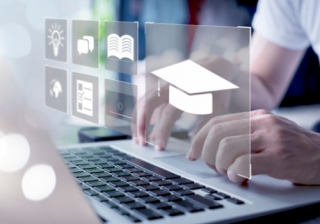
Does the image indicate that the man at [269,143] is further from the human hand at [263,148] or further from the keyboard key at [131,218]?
the keyboard key at [131,218]

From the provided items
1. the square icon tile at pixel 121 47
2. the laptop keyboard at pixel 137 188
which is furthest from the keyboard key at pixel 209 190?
the square icon tile at pixel 121 47

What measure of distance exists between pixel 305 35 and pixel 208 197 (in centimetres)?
48

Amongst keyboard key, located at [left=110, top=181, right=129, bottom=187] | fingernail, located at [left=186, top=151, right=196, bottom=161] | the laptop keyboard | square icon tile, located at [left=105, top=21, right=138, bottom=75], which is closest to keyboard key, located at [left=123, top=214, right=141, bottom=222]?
the laptop keyboard

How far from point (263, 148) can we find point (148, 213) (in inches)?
7.1

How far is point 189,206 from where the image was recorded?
0.39 metres

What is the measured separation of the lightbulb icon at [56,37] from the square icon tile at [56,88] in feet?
0.12

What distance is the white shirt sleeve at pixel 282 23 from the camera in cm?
76

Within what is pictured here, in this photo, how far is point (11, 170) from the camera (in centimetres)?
36

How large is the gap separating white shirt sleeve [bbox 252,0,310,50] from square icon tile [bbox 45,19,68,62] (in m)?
0.36

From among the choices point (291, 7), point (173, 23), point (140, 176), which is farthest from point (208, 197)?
point (291, 7)

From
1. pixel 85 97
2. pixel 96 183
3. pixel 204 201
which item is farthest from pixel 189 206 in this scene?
pixel 85 97

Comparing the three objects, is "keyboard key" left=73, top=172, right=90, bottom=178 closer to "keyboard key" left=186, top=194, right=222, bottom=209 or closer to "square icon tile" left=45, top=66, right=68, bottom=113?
"keyboard key" left=186, top=194, right=222, bottom=209

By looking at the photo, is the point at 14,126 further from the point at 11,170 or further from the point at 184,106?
the point at 184,106

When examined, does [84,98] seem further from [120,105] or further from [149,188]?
[149,188]
